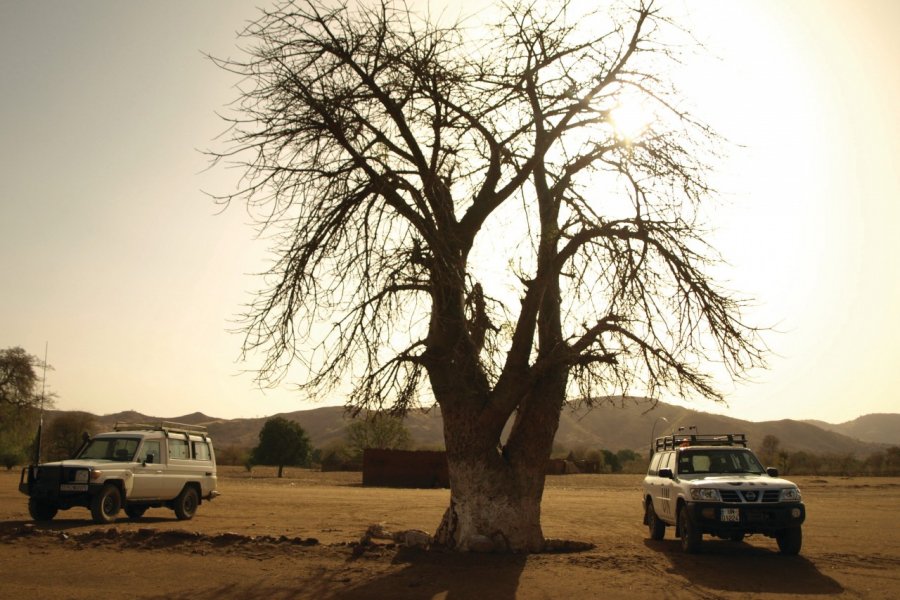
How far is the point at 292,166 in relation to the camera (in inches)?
568

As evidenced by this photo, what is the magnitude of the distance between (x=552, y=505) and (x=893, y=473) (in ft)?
162

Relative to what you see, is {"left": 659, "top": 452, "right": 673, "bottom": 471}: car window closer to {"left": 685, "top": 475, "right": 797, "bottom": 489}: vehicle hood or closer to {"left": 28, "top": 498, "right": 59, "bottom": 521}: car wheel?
{"left": 685, "top": 475, "right": 797, "bottom": 489}: vehicle hood

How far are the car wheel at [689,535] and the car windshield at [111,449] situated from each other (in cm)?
1385

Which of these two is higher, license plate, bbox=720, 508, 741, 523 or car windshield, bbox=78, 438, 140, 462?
car windshield, bbox=78, 438, 140, 462

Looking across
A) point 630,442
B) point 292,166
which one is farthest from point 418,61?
point 630,442

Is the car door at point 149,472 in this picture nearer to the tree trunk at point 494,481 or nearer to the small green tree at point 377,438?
the tree trunk at point 494,481

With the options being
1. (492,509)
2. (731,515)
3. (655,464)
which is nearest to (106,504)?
(492,509)

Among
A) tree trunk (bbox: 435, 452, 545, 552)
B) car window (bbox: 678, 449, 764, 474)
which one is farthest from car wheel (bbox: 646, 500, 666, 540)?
tree trunk (bbox: 435, 452, 545, 552)

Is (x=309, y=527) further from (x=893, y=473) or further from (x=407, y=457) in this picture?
(x=893, y=473)

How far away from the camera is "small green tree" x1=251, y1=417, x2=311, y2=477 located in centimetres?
7331

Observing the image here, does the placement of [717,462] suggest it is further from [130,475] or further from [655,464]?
[130,475]

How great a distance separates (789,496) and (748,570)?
2193mm

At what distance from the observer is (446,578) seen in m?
12.8

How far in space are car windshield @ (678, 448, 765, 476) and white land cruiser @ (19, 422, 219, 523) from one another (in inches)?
524
